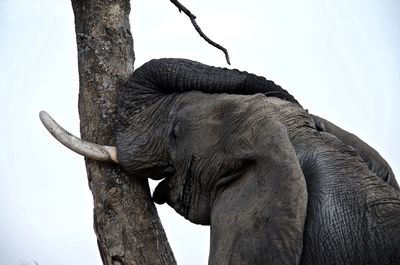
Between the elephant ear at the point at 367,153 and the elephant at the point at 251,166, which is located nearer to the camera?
the elephant at the point at 251,166

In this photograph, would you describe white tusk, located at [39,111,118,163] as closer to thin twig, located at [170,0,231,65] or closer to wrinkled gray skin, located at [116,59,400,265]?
Answer: wrinkled gray skin, located at [116,59,400,265]

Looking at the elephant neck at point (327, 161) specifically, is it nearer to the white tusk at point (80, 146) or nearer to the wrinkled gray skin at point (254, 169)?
the wrinkled gray skin at point (254, 169)

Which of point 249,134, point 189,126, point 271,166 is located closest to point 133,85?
point 189,126

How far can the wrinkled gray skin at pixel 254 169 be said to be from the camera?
9.11ft

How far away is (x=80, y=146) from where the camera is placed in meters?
3.63

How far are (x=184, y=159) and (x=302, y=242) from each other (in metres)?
0.82

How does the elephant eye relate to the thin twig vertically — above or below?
below

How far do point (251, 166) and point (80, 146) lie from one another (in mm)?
953

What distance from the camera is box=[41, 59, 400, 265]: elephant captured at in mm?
2779

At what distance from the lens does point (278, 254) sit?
2771 millimetres

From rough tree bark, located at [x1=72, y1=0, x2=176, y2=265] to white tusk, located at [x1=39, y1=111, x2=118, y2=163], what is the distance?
52mm

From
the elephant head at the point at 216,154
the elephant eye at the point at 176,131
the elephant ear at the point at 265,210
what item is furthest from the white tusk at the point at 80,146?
Answer: the elephant ear at the point at 265,210

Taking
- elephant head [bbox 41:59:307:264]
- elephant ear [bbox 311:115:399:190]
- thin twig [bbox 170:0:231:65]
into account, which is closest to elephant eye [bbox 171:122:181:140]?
elephant head [bbox 41:59:307:264]

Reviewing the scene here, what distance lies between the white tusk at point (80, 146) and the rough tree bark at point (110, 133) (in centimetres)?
5
